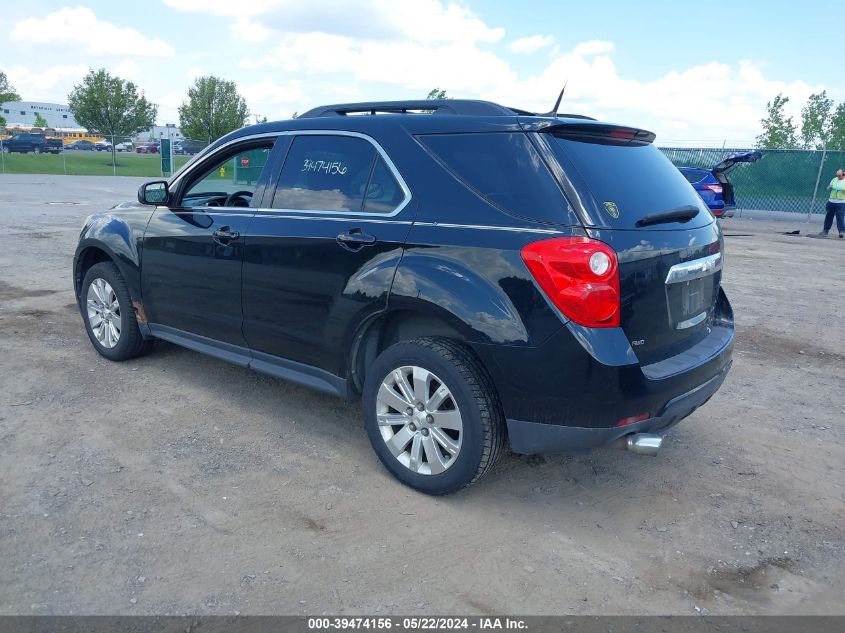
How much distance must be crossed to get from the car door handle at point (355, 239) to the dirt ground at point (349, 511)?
3.97 ft

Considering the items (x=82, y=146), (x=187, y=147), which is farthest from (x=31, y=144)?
(x=187, y=147)

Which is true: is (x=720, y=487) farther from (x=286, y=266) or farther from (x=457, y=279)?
(x=286, y=266)

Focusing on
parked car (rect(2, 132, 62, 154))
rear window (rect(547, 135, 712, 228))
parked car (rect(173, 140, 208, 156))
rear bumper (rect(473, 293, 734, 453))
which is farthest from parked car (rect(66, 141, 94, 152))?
rear bumper (rect(473, 293, 734, 453))

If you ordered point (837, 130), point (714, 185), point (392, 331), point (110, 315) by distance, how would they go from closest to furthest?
point (392, 331) < point (110, 315) < point (714, 185) < point (837, 130)

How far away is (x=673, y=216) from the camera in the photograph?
3.47 metres

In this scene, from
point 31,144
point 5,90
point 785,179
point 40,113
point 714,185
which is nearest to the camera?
point 714,185

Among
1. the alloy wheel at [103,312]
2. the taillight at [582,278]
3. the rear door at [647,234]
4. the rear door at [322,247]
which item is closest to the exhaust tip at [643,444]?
the rear door at [647,234]

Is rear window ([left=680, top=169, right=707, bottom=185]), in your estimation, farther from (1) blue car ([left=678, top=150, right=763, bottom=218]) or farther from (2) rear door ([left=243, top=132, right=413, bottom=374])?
(2) rear door ([left=243, top=132, right=413, bottom=374])

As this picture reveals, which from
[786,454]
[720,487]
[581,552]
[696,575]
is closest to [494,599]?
[581,552]

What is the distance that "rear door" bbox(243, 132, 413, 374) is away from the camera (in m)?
3.60

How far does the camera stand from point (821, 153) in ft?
70.2

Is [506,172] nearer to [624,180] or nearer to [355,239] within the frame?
[624,180]

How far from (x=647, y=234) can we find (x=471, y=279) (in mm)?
829

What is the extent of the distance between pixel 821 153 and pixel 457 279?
22257mm
